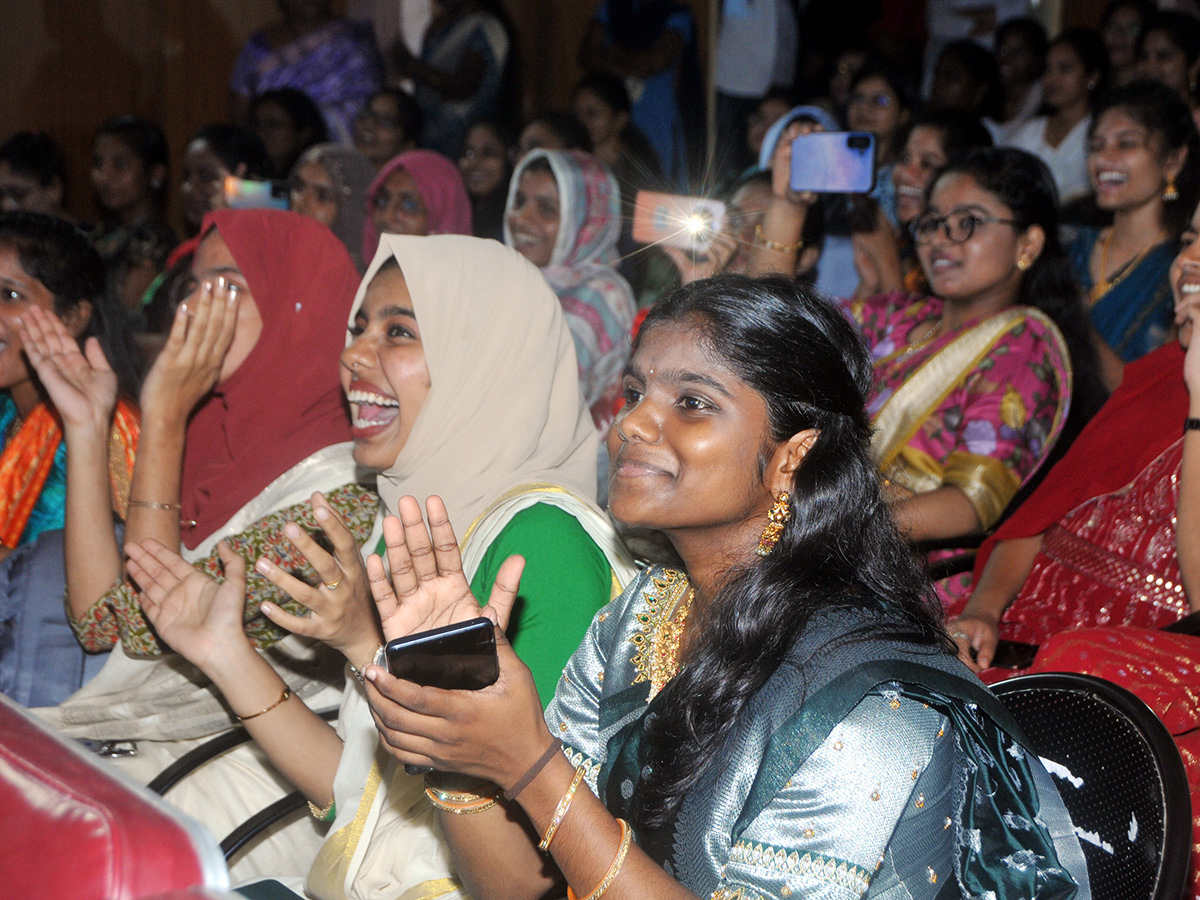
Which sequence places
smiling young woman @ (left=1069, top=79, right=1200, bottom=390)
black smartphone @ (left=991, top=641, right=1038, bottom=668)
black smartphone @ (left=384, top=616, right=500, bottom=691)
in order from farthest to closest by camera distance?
smiling young woman @ (left=1069, top=79, right=1200, bottom=390) < black smartphone @ (left=991, top=641, right=1038, bottom=668) < black smartphone @ (left=384, top=616, right=500, bottom=691)

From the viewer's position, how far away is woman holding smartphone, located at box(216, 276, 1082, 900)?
102 centimetres

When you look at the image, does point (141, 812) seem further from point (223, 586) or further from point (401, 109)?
point (401, 109)

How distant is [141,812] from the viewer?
2.25 ft

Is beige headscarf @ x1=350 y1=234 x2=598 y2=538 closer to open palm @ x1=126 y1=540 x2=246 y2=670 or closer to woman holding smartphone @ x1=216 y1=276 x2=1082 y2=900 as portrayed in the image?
open palm @ x1=126 y1=540 x2=246 y2=670

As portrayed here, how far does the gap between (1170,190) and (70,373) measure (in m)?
2.78

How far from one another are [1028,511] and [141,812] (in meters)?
1.89

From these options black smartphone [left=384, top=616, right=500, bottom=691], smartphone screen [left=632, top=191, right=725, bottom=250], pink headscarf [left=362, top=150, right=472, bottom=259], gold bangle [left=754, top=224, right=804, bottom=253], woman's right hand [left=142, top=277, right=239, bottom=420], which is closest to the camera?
black smartphone [left=384, top=616, right=500, bottom=691]

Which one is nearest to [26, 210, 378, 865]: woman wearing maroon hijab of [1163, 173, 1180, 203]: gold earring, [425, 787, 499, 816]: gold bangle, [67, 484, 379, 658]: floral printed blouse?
[67, 484, 379, 658]: floral printed blouse

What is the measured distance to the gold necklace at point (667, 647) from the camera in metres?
1.27

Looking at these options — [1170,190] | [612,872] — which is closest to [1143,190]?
[1170,190]

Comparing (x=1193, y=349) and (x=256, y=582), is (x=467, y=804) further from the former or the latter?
(x=1193, y=349)

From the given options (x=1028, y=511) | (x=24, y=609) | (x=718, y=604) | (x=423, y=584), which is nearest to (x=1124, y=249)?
(x=1028, y=511)

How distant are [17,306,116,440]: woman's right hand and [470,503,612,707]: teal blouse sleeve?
41.4 inches

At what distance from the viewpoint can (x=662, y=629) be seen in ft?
4.31
